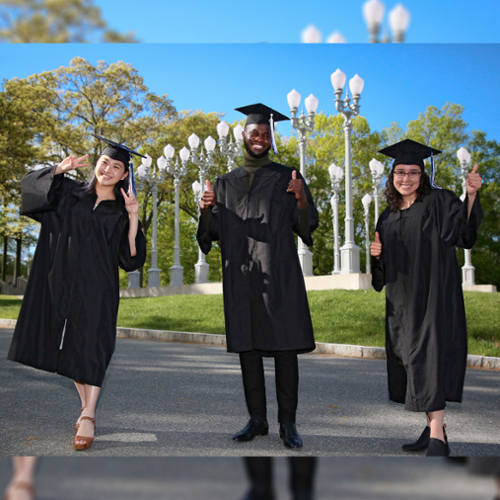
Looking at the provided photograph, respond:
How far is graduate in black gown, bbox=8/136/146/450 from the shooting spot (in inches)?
175

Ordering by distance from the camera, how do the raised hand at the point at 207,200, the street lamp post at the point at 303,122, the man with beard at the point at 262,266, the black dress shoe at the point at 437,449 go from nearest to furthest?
the black dress shoe at the point at 437,449 < the man with beard at the point at 262,266 < the raised hand at the point at 207,200 < the street lamp post at the point at 303,122

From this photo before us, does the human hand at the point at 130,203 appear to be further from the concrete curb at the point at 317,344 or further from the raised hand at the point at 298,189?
the concrete curb at the point at 317,344

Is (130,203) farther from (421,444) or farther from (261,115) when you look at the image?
(421,444)

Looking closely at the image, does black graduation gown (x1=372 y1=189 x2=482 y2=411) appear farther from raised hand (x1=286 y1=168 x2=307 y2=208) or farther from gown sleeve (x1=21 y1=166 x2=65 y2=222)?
gown sleeve (x1=21 y1=166 x2=65 y2=222)

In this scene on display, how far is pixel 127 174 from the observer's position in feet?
16.0

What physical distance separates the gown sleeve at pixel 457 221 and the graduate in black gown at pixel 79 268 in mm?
2281

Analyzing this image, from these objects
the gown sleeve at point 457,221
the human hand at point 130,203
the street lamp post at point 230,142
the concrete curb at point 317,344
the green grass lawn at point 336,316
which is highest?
the street lamp post at point 230,142

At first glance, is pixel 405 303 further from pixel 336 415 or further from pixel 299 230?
pixel 336 415

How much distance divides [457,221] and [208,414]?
8.95 feet

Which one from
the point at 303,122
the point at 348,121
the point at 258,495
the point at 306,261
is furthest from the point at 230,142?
the point at 258,495

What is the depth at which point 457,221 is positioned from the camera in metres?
4.36

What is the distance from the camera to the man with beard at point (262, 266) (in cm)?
441

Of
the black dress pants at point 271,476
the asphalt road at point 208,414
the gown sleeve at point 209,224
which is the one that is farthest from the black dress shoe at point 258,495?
the gown sleeve at point 209,224

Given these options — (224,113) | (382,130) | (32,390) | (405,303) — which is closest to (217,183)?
(405,303)
